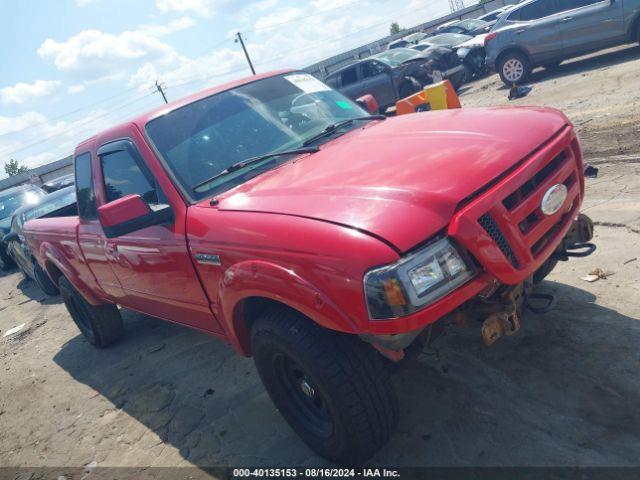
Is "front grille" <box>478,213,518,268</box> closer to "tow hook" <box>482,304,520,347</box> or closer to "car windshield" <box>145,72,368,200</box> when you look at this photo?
"tow hook" <box>482,304,520,347</box>

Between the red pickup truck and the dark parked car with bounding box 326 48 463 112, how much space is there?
1038 centimetres

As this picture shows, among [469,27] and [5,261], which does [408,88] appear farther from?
[5,261]

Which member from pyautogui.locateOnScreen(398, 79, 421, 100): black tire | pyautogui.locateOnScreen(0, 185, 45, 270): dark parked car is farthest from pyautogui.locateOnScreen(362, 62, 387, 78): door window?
pyautogui.locateOnScreen(0, 185, 45, 270): dark parked car

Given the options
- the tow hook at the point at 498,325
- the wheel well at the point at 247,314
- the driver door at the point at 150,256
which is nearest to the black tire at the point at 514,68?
the driver door at the point at 150,256

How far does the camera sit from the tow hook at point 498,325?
2340 millimetres

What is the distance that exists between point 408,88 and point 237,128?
11.0 m

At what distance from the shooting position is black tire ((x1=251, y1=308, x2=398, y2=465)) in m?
2.35

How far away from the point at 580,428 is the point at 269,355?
156 cm

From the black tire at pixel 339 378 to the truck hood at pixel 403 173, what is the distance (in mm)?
552

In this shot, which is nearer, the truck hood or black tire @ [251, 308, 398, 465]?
the truck hood

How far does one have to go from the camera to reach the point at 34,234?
5.55 m

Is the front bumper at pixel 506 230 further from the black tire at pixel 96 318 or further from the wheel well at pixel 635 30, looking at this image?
the wheel well at pixel 635 30

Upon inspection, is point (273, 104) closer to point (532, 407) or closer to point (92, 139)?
point (92, 139)

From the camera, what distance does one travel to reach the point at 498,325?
237cm
